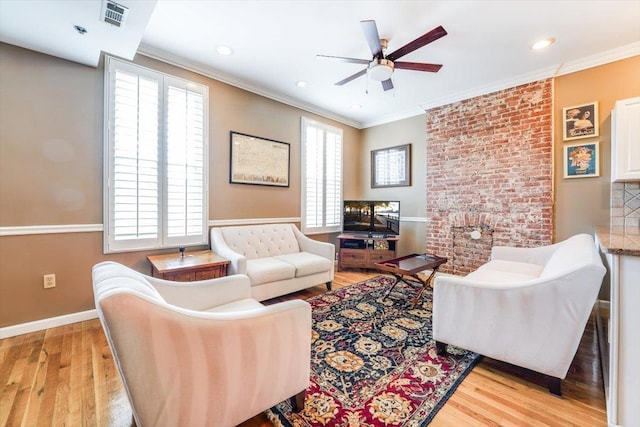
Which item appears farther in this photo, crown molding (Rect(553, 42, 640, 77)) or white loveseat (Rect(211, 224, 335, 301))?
white loveseat (Rect(211, 224, 335, 301))

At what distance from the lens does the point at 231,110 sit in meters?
3.65

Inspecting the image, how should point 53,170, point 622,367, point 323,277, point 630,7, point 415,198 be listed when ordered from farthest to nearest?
point 415,198 → point 323,277 → point 53,170 → point 630,7 → point 622,367

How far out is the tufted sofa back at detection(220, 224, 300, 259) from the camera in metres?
Result: 3.46

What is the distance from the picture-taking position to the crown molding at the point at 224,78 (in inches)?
117

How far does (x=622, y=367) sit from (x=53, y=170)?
433 centimetres

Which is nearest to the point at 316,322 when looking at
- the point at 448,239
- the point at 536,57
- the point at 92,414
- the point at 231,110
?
the point at 92,414

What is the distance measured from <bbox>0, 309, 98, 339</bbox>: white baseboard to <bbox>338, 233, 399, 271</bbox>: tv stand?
339 cm

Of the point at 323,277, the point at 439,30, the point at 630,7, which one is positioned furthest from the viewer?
the point at 323,277

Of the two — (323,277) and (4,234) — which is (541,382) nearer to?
(323,277)

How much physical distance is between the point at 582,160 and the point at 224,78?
15.1 feet

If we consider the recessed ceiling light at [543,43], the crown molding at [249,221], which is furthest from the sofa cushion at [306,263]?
the recessed ceiling light at [543,43]

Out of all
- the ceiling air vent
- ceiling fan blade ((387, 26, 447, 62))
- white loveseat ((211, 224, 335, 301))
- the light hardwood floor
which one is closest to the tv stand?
white loveseat ((211, 224, 335, 301))

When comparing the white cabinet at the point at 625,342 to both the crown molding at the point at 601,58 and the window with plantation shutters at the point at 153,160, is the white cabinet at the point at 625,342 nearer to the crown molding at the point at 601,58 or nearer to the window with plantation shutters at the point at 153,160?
the crown molding at the point at 601,58

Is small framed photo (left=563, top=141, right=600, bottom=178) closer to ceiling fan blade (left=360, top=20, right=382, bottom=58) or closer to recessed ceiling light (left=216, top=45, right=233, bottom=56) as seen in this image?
ceiling fan blade (left=360, top=20, right=382, bottom=58)
